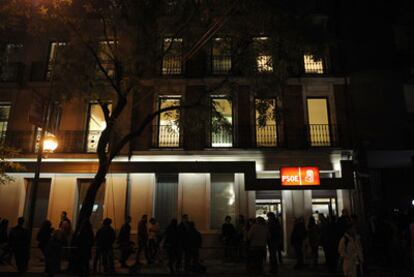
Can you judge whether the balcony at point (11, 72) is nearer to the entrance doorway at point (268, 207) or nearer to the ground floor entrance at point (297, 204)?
the ground floor entrance at point (297, 204)

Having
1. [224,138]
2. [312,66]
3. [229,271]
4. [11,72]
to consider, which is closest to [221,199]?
[224,138]

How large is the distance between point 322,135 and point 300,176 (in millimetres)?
3317

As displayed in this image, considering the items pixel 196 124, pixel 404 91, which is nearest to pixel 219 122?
pixel 196 124

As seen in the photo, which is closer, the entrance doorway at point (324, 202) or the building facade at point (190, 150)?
the building facade at point (190, 150)

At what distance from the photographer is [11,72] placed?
702 inches

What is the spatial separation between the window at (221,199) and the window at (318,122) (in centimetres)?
458

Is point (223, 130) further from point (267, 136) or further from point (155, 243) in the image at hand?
point (155, 243)

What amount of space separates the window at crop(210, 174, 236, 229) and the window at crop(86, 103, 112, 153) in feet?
20.0

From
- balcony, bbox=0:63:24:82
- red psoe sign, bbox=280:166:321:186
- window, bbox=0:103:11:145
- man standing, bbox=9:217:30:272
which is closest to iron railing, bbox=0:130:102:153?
window, bbox=0:103:11:145

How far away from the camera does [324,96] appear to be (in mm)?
17484

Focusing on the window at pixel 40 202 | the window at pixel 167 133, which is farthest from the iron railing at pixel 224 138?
the window at pixel 40 202

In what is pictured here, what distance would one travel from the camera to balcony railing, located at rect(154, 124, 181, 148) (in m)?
16.6

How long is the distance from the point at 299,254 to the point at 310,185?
130 inches

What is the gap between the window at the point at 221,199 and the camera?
634 inches
